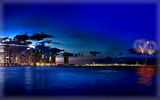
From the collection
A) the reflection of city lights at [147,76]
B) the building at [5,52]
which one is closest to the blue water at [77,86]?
the reflection of city lights at [147,76]

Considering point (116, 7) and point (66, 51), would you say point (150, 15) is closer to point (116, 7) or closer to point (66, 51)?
point (116, 7)

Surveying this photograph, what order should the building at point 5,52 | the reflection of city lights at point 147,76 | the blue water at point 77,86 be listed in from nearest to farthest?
the blue water at point 77,86
the reflection of city lights at point 147,76
the building at point 5,52

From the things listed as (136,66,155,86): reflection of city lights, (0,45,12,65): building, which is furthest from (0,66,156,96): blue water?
(0,45,12,65): building

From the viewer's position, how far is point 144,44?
7.58 m

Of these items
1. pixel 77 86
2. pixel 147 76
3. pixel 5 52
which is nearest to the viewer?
pixel 77 86

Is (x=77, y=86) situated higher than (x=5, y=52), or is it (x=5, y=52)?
(x=5, y=52)

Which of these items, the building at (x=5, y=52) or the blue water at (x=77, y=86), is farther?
the building at (x=5, y=52)

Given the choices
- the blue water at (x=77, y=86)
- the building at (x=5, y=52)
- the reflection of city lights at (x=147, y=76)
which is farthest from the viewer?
the building at (x=5, y=52)

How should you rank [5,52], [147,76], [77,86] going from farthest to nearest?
[147,76]
[5,52]
[77,86]

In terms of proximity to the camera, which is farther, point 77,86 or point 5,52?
point 5,52

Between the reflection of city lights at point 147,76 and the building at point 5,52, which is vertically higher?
the building at point 5,52

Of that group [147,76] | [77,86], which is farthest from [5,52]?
[147,76]

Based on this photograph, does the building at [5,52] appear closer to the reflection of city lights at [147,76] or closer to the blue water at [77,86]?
the blue water at [77,86]

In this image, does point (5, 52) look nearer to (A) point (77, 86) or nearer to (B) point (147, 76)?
(A) point (77, 86)
